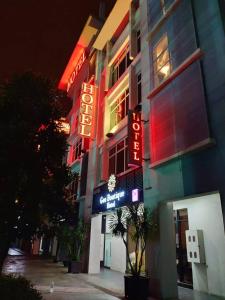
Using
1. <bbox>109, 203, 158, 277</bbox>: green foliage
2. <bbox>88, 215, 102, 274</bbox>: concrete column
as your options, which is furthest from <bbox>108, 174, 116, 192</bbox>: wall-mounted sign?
<bbox>109, 203, 158, 277</bbox>: green foliage

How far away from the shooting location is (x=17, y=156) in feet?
29.1

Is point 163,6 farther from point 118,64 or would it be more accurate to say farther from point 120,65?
point 118,64

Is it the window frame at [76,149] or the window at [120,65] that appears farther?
the window frame at [76,149]

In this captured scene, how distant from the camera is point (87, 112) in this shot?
20609 mm

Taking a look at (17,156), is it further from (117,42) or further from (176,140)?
(117,42)

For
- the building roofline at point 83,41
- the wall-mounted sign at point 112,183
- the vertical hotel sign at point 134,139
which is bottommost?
the wall-mounted sign at point 112,183

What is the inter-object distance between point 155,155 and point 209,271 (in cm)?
545

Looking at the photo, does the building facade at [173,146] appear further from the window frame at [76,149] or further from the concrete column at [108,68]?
the window frame at [76,149]

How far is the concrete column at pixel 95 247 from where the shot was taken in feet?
55.3

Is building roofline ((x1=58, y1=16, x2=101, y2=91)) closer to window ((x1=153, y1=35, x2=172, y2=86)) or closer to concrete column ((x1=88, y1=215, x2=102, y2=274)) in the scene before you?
window ((x1=153, y1=35, x2=172, y2=86))

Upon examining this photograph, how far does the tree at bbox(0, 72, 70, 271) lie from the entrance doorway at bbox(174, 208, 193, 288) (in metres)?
6.45

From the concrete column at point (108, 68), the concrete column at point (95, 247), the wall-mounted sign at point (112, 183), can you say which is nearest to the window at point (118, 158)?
the wall-mounted sign at point (112, 183)

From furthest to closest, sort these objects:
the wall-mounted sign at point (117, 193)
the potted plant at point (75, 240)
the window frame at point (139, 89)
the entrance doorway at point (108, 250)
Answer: the entrance doorway at point (108, 250)
the potted plant at point (75, 240)
the window frame at point (139, 89)
the wall-mounted sign at point (117, 193)

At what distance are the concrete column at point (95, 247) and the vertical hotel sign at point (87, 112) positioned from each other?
6.41 m
